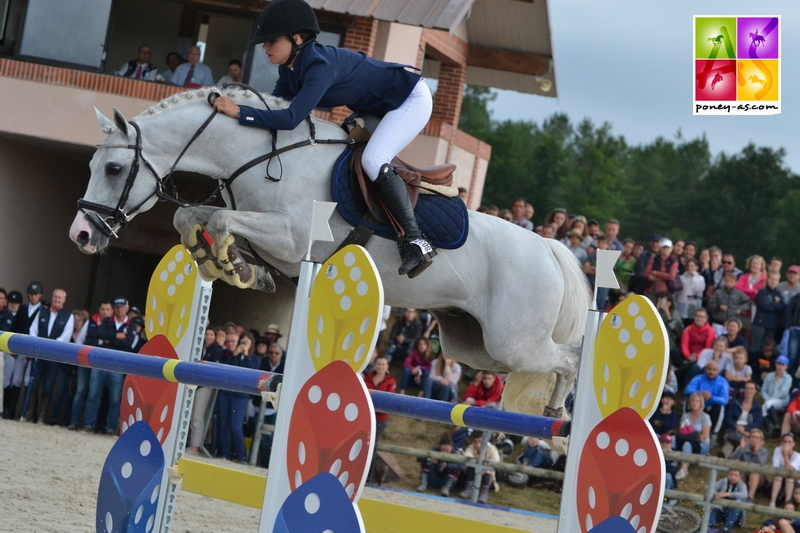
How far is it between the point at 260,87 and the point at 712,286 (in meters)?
6.17

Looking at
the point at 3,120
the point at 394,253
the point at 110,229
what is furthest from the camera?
the point at 3,120

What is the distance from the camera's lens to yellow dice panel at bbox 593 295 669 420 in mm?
2934

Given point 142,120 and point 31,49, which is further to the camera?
point 31,49

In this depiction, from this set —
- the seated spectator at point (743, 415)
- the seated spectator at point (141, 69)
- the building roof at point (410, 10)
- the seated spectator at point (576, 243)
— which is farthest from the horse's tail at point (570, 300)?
the seated spectator at point (141, 69)

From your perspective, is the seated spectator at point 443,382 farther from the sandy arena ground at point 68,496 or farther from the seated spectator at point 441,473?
the sandy arena ground at point 68,496

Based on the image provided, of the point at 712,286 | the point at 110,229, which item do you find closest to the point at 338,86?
the point at 110,229

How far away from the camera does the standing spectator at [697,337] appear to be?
9.98 metres

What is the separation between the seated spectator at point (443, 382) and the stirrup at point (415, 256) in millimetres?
6133

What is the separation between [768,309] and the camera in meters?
10.2

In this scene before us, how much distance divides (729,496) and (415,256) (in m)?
5.48

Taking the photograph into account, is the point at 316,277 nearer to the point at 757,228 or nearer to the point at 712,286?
the point at 712,286

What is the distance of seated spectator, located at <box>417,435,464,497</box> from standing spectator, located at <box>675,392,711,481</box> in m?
2.12

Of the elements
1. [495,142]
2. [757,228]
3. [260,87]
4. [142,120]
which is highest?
[495,142]

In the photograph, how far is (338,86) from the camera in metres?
3.97
